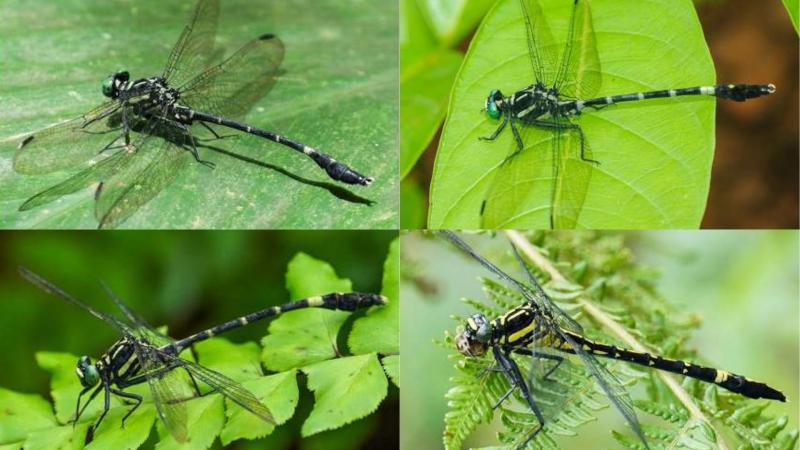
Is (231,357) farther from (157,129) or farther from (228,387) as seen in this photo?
(157,129)

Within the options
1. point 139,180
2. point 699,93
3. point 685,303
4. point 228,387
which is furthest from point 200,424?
point 685,303

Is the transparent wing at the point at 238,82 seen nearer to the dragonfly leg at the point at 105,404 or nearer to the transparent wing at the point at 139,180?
the transparent wing at the point at 139,180

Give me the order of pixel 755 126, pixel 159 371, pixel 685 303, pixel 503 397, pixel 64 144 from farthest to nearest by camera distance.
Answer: pixel 755 126 < pixel 685 303 < pixel 64 144 < pixel 159 371 < pixel 503 397

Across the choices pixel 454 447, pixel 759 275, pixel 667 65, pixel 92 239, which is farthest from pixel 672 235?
pixel 92 239

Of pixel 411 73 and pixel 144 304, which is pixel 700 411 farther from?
pixel 144 304

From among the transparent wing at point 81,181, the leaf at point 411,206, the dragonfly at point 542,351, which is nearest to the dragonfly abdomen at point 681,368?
the dragonfly at point 542,351

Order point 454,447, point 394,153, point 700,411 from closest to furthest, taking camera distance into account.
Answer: point 454,447 < point 700,411 < point 394,153

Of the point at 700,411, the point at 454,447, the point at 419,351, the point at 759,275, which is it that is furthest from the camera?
the point at 759,275
